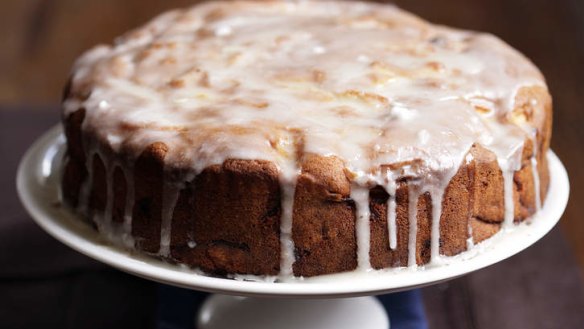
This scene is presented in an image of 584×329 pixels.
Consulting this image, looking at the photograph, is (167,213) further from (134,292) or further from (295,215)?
(134,292)

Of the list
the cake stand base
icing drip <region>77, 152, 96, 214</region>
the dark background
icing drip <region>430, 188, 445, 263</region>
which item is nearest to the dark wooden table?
the dark background

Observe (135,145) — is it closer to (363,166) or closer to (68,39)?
(363,166)

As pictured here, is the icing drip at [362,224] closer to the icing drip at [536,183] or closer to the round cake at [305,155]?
the round cake at [305,155]

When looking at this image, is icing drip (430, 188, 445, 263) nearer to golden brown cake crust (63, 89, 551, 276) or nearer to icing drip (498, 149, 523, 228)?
golden brown cake crust (63, 89, 551, 276)

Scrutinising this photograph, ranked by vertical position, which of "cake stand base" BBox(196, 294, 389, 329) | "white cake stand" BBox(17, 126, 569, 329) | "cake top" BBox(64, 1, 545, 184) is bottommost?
"cake stand base" BBox(196, 294, 389, 329)

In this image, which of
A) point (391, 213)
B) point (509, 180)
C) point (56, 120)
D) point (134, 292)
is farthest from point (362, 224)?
point (56, 120)

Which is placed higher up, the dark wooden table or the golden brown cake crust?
the golden brown cake crust

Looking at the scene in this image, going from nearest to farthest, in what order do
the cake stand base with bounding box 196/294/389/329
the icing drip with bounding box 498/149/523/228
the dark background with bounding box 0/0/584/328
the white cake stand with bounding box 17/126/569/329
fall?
the white cake stand with bounding box 17/126/569/329
the icing drip with bounding box 498/149/523/228
the cake stand base with bounding box 196/294/389/329
the dark background with bounding box 0/0/584/328
